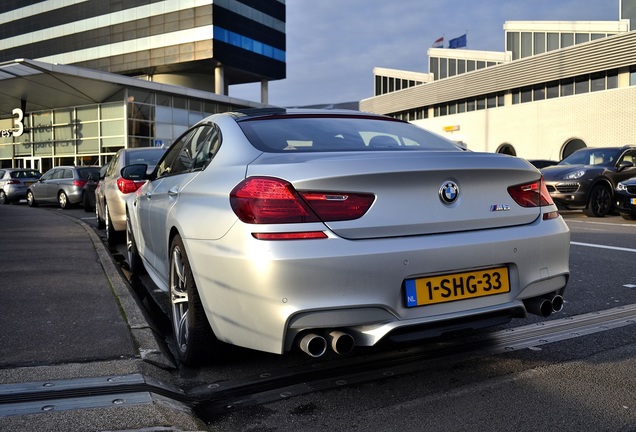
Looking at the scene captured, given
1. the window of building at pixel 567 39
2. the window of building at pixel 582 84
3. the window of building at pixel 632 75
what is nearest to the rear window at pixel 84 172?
the window of building at pixel 632 75

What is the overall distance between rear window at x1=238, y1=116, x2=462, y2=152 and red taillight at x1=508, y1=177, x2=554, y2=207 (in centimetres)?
55

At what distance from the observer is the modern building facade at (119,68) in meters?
34.9

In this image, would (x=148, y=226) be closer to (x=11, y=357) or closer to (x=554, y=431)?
(x=11, y=357)

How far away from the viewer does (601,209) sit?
536 inches

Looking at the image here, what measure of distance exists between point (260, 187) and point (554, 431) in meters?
1.65

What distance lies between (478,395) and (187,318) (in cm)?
161

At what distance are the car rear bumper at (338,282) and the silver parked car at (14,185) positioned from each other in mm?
23720

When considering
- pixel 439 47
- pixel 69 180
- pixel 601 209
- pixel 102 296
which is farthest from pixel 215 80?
pixel 102 296

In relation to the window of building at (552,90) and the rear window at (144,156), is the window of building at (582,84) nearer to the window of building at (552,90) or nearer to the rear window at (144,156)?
the window of building at (552,90)

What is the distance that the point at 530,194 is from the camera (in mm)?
3244

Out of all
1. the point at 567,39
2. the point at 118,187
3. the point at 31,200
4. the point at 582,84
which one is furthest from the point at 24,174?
the point at 567,39

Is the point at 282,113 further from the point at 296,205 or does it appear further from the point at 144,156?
the point at 144,156

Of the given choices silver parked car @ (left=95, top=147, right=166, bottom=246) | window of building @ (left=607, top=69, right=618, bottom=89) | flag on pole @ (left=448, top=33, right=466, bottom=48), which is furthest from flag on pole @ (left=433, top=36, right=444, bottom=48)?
silver parked car @ (left=95, top=147, right=166, bottom=246)

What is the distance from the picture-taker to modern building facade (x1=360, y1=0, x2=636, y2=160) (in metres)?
32.2
